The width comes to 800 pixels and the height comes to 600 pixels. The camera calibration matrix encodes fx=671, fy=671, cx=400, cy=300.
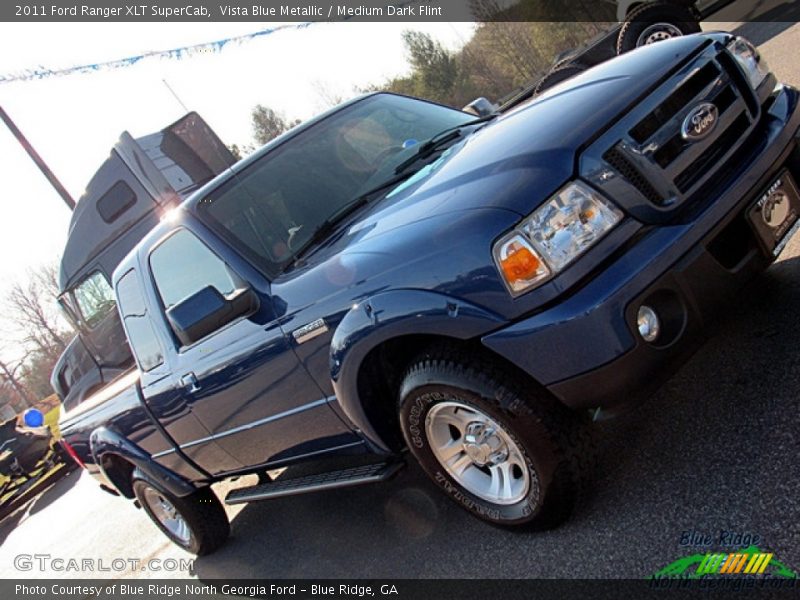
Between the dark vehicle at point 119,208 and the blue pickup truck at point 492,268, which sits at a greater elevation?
the dark vehicle at point 119,208

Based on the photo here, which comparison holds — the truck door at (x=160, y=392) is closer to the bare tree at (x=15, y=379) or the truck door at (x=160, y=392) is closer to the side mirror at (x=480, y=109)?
the side mirror at (x=480, y=109)

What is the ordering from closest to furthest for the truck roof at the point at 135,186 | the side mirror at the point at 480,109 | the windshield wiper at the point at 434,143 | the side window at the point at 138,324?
the windshield wiper at the point at 434,143, the side window at the point at 138,324, the side mirror at the point at 480,109, the truck roof at the point at 135,186

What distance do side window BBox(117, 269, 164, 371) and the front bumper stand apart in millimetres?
2617

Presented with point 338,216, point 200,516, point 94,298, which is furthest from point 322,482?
point 94,298

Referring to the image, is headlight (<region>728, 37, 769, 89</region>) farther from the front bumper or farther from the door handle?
the door handle

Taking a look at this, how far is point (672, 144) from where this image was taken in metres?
2.47

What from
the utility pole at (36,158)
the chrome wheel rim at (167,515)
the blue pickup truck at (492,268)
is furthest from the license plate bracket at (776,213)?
the utility pole at (36,158)

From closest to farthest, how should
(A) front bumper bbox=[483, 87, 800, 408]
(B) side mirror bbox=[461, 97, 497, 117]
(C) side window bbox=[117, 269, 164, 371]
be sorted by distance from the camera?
(A) front bumper bbox=[483, 87, 800, 408], (C) side window bbox=[117, 269, 164, 371], (B) side mirror bbox=[461, 97, 497, 117]

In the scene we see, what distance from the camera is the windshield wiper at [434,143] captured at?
345 centimetres

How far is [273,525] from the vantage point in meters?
4.61

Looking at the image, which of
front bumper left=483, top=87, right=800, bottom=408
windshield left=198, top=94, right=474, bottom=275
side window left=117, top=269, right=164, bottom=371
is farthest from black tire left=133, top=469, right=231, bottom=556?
front bumper left=483, top=87, right=800, bottom=408

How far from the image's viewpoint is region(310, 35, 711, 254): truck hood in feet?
7.69

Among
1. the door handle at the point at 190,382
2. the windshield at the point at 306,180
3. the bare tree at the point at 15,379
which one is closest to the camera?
the windshield at the point at 306,180

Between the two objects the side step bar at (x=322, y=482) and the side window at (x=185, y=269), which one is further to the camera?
the side window at (x=185, y=269)
